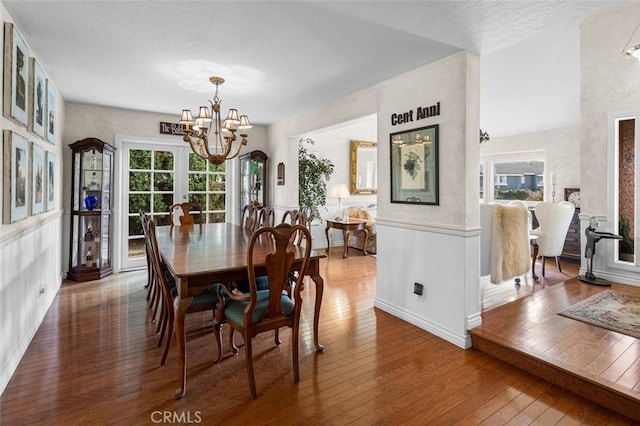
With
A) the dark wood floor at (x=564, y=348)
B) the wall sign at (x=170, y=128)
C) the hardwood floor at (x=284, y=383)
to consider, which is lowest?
the hardwood floor at (x=284, y=383)

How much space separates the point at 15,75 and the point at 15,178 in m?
0.70

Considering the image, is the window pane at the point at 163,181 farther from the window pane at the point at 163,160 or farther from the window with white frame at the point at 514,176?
the window with white frame at the point at 514,176

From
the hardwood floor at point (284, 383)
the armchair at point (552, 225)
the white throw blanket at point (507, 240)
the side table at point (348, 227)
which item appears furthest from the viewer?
the side table at point (348, 227)

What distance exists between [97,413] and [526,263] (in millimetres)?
→ 4143

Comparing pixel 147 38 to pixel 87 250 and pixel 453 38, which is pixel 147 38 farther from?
pixel 87 250

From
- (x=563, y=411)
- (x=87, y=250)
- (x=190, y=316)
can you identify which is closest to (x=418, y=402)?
(x=563, y=411)

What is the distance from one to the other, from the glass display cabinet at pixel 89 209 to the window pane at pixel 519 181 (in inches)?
296

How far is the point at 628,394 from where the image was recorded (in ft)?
6.18

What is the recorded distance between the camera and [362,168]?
7305mm

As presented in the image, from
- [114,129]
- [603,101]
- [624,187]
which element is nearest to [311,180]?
[114,129]

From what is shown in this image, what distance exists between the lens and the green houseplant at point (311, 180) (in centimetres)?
626

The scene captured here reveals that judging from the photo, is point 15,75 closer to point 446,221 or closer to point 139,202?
point 139,202

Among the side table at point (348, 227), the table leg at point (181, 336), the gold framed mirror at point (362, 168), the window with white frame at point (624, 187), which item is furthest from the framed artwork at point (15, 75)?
the window with white frame at point (624, 187)

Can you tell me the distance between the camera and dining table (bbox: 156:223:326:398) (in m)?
2.10
